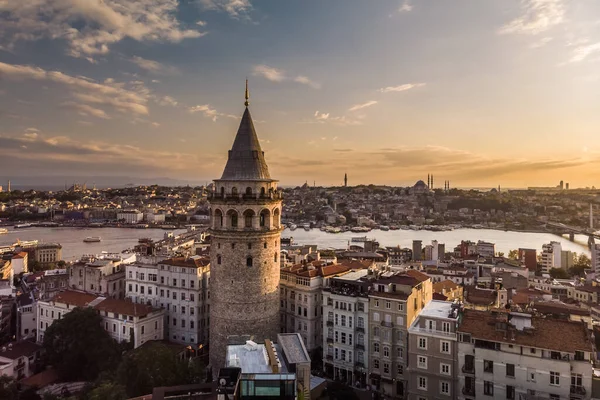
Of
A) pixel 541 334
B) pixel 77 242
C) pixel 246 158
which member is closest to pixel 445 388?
pixel 541 334

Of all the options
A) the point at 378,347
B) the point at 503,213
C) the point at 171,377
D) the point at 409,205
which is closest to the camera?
the point at 171,377

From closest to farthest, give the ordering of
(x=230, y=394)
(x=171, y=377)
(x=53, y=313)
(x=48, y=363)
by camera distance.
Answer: (x=230, y=394), (x=171, y=377), (x=48, y=363), (x=53, y=313)

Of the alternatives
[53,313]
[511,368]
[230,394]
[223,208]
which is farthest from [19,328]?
[511,368]

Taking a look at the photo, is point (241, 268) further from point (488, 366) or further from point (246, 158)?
point (488, 366)

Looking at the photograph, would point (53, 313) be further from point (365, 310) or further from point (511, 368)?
point (511, 368)

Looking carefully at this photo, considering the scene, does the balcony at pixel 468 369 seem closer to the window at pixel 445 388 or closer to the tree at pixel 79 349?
the window at pixel 445 388

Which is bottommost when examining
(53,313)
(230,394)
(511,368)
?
(53,313)
